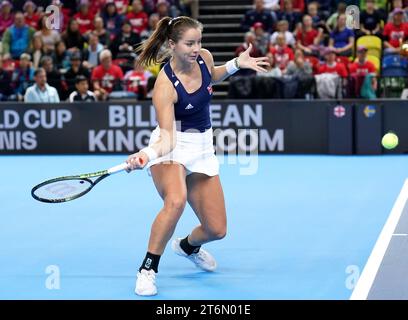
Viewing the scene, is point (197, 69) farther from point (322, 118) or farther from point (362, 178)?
point (322, 118)

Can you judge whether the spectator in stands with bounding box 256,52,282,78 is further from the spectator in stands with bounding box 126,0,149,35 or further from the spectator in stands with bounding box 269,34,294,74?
the spectator in stands with bounding box 126,0,149,35

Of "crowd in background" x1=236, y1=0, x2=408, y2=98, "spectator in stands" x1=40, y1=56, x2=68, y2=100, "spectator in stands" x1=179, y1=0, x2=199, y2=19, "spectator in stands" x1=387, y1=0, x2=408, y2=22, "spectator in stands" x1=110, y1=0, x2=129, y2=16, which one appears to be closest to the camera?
"crowd in background" x1=236, y1=0, x2=408, y2=98

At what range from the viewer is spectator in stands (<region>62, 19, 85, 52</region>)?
→ 2006cm

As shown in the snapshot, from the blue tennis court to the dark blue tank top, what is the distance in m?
1.20

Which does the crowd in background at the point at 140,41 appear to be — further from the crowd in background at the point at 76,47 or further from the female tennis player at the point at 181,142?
the female tennis player at the point at 181,142

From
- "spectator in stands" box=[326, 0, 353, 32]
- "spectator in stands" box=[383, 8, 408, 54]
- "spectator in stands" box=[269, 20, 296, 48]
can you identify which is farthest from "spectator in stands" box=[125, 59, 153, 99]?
"spectator in stands" box=[383, 8, 408, 54]

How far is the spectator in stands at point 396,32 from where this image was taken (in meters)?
18.2

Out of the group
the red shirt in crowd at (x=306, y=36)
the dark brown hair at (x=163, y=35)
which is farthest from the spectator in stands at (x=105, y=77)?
the dark brown hair at (x=163, y=35)

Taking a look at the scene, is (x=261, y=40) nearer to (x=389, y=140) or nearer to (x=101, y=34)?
(x=101, y=34)

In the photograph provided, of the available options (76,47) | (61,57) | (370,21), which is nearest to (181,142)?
(370,21)

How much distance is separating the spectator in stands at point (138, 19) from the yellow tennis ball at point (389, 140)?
675 cm

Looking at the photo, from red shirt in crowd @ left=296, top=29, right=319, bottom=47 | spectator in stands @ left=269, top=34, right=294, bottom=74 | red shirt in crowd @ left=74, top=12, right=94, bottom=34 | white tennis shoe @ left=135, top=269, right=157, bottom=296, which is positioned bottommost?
white tennis shoe @ left=135, top=269, right=157, bottom=296

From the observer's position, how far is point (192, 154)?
7188 mm

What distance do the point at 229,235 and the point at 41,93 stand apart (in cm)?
893
